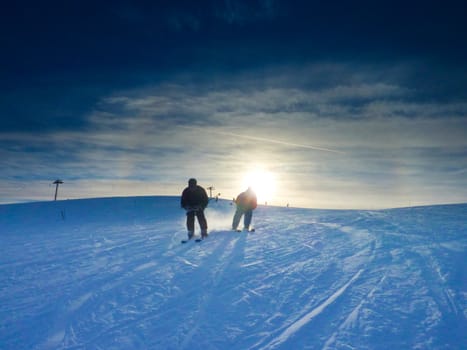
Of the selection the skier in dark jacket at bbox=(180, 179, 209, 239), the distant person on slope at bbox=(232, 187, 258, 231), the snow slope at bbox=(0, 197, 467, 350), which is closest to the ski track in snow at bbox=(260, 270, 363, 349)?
the snow slope at bbox=(0, 197, 467, 350)

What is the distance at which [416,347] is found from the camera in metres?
4.07

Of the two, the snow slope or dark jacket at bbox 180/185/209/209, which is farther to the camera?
dark jacket at bbox 180/185/209/209

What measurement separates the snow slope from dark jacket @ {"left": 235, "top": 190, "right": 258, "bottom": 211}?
95.4 inches

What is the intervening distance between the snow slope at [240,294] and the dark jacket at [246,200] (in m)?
2.42

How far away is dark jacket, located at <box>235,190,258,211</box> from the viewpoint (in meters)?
13.7

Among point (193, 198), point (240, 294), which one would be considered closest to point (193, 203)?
point (193, 198)

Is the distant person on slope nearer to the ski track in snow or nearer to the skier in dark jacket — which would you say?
the skier in dark jacket

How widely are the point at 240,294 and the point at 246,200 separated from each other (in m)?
7.87

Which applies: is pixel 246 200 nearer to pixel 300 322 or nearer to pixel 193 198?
pixel 193 198

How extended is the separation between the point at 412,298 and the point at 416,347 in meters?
1.69

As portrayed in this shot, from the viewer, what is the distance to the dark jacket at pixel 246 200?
44.9ft

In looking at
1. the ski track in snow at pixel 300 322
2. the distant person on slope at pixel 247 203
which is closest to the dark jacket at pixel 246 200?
the distant person on slope at pixel 247 203

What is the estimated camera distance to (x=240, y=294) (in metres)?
5.93

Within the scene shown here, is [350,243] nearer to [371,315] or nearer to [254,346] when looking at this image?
[371,315]
